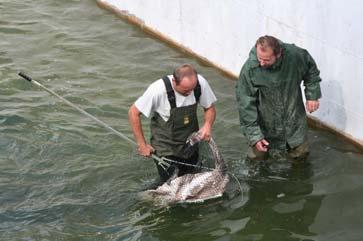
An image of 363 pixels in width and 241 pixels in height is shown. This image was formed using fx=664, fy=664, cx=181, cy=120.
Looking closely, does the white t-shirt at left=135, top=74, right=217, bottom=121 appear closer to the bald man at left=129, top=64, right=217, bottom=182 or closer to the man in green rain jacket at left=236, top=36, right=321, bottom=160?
the bald man at left=129, top=64, right=217, bottom=182

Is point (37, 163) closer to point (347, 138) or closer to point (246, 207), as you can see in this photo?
point (246, 207)

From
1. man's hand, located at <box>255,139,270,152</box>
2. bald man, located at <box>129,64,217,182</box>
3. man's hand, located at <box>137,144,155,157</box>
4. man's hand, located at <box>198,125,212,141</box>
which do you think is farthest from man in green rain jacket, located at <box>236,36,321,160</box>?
man's hand, located at <box>137,144,155,157</box>

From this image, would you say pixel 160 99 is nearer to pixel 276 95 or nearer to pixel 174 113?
pixel 174 113

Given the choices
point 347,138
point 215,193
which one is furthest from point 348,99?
point 215,193

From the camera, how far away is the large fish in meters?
7.65

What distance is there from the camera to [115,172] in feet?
29.5

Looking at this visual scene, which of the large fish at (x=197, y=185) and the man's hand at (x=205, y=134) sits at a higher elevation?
the man's hand at (x=205, y=134)

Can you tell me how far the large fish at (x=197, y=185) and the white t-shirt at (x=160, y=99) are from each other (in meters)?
0.46

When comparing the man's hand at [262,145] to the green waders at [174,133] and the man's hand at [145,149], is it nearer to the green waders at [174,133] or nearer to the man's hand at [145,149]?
the green waders at [174,133]

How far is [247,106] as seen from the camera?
7805 mm

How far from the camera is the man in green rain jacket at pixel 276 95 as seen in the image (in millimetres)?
7637

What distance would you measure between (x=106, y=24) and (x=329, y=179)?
739cm

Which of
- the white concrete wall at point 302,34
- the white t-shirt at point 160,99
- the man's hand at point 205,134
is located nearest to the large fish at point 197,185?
the man's hand at point 205,134

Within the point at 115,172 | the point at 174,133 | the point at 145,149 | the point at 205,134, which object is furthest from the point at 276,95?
the point at 115,172
